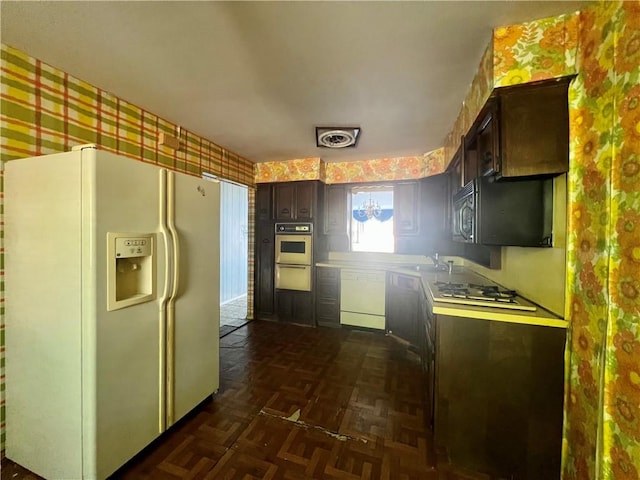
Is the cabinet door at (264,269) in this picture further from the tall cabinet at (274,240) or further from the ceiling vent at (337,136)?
the ceiling vent at (337,136)

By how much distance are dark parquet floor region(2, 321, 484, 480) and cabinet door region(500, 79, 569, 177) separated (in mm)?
1740

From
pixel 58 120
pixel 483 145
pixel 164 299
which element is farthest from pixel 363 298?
pixel 58 120

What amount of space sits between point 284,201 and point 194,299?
235 centimetres

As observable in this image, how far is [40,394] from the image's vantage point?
135 cm

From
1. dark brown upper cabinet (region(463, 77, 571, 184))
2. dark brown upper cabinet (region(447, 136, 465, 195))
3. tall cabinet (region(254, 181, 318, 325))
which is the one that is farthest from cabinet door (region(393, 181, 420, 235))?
dark brown upper cabinet (region(463, 77, 571, 184))

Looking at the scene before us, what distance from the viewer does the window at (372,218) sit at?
387 centimetres

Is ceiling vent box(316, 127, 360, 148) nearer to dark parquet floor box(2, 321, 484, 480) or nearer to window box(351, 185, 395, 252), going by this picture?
window box(351, 185, 395, 252)

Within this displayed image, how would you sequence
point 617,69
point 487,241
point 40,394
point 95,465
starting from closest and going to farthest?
1. point 617,69
2. point 95,465
3. point 40,394
4. point 487,241

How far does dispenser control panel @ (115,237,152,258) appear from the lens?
1307 millimetres

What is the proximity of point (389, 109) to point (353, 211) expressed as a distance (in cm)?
197

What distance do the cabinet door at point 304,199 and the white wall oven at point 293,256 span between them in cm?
14

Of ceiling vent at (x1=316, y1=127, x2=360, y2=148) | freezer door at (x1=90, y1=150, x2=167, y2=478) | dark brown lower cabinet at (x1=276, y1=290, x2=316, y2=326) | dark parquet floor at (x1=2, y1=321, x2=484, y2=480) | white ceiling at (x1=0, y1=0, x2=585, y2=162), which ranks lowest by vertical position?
dark parquet floor at (x1=2, y1=321, x2=484, y2=480)

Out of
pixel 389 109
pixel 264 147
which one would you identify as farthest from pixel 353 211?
pixel 389 109

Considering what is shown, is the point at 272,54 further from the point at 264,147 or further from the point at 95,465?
the point at 95,465
